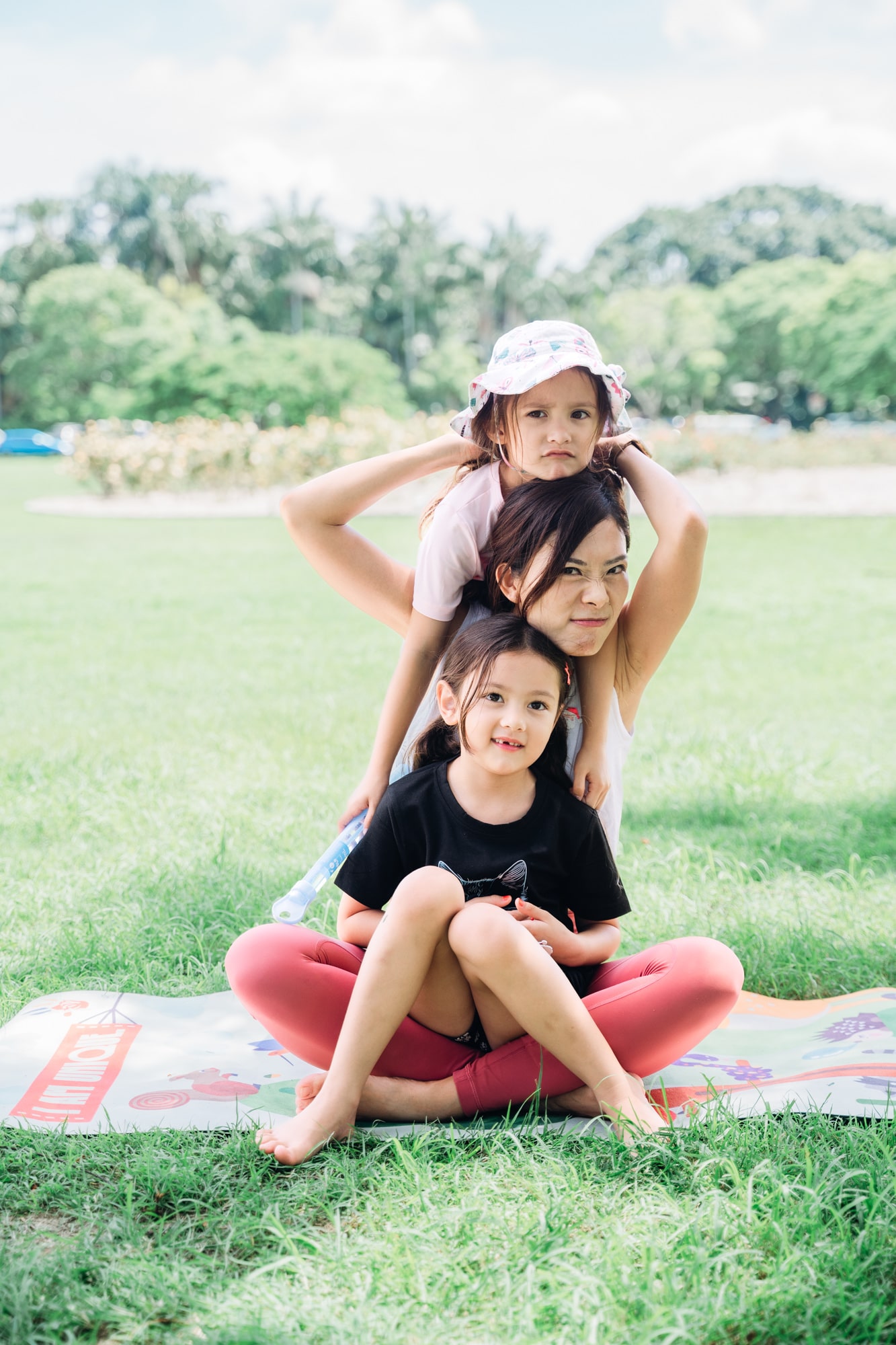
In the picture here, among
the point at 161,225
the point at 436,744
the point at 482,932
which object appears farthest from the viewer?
the point at 161,225

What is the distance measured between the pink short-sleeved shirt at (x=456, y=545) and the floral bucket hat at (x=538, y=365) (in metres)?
0.14

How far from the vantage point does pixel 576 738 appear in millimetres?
2432

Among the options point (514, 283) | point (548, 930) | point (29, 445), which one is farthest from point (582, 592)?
point (514, 283)

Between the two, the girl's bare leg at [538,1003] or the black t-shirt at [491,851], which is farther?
the black t-shirt at [491,851]

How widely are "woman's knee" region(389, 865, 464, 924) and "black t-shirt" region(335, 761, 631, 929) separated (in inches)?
5.2

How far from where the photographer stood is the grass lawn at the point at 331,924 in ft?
5.51

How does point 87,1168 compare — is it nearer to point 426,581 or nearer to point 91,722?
point 426,581

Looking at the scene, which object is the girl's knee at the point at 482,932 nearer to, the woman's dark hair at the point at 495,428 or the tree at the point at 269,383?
the woman's dark hair at the point at 495,428

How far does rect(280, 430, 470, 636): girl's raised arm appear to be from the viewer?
245cm

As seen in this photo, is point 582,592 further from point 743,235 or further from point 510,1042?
point 743,235

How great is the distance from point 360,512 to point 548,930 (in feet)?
3.12

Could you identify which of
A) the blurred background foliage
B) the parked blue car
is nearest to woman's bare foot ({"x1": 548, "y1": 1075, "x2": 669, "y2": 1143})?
the blurred background foliage

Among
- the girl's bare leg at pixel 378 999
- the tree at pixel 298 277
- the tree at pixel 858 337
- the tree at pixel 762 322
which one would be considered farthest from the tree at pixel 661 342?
the girl's bare leg at pixel 378 999

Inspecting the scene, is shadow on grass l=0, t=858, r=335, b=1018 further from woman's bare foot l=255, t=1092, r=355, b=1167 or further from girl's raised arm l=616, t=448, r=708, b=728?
girl's raised arm l=616, t=448, r=708, b=728
